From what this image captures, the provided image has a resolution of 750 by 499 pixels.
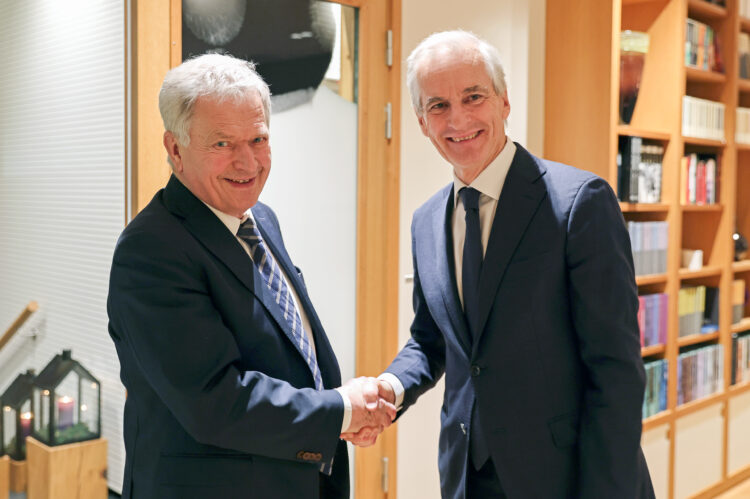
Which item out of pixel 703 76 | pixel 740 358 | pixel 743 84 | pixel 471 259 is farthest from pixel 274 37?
pixel 740 358

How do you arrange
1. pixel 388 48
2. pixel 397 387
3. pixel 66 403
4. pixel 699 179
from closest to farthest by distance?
pixel 397 387
pixel 66 403
pixel 388 48
pixel 699 179

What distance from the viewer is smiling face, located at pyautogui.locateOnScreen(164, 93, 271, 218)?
1562mm

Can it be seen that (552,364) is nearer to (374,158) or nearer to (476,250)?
(476,250)

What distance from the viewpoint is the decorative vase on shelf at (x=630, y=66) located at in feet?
11.6

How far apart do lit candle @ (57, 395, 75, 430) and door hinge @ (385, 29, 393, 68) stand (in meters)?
1.70

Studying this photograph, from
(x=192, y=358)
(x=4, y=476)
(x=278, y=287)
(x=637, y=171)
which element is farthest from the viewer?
(x=637, y=171)

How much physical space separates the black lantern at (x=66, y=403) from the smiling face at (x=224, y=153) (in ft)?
3.04

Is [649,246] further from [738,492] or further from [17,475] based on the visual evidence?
[17,475]

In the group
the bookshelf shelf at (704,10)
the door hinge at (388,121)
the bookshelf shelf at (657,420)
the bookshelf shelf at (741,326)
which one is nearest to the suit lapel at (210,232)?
the door hinge at (388,121)

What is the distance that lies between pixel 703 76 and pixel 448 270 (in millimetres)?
2856

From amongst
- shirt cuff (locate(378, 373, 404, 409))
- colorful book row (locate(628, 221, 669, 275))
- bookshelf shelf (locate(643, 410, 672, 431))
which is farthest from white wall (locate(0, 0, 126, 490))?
bookshelf shelf (locate(643, 410, 672, 431))

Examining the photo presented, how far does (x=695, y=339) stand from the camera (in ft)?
13.1

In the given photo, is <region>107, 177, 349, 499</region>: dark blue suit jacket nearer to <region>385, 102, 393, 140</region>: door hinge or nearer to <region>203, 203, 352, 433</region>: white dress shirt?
<region>203, 203, 352, 433</region>: white dress shirt

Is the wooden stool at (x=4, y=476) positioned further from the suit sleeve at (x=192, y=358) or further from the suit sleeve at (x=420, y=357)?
the suit sleeve at (x=420, y=357)
